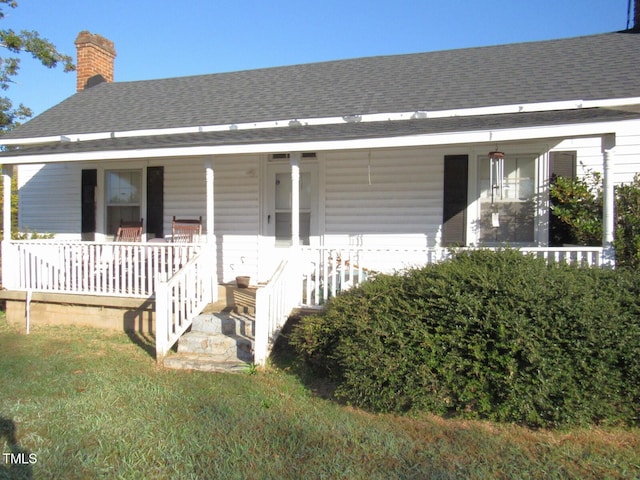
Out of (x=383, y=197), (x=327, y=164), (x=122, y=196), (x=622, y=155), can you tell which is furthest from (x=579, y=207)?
(x=122, y=196)

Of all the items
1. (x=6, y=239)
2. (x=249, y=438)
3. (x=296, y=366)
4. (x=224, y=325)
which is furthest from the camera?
(x=6, y=239)

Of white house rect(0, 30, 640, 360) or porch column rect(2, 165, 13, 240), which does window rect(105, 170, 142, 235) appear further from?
porch column rect(2, 165, 13, 240)

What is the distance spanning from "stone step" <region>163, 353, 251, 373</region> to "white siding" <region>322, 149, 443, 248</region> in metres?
3.26

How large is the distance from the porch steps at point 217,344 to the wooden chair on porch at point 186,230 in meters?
2.21

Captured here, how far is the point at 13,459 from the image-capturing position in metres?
3.70

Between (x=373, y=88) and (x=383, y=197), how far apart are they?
1933 millimetres

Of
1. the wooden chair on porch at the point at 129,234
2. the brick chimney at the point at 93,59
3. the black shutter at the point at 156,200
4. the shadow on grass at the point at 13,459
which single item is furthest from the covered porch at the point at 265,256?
the brick chimney at the point at 93,59

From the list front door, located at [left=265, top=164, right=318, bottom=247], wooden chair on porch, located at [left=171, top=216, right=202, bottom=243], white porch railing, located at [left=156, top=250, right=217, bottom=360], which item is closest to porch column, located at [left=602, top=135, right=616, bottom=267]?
front door, located at [left=265, top=164, right=318, bottom=247]

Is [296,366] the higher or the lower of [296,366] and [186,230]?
the lower

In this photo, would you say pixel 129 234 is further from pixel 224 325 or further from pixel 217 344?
pixel 217 344

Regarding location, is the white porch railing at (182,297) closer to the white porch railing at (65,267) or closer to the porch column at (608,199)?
the white porch railing at (65,267)

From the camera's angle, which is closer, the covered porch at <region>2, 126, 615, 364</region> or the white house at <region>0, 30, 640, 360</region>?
the covered porch at <region>2, 126, 615, 364</region>

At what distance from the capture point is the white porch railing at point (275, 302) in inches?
222

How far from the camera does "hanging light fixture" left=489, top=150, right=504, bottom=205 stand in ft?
22.4
